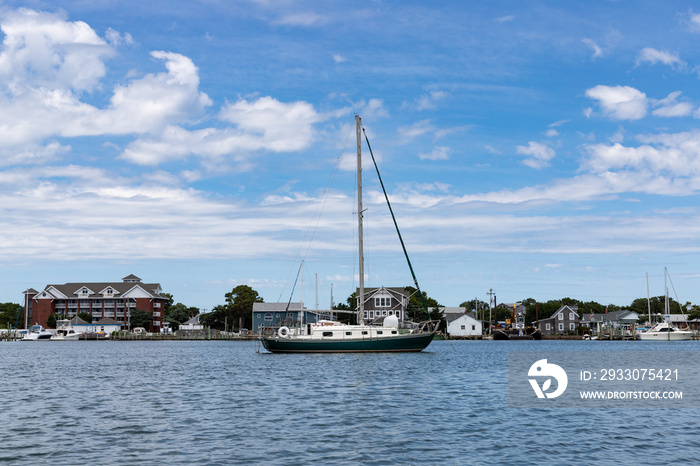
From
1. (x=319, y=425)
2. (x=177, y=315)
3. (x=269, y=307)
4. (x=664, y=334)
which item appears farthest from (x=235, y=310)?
(x=319, y=425)

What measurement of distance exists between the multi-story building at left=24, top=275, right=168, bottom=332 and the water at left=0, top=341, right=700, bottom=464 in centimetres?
13819

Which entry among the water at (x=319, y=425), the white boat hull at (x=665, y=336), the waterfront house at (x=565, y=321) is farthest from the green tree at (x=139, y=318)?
Answer: the water at (x=319, y=425)

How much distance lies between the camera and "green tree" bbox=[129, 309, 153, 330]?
167 meters

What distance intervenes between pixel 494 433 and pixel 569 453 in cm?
348

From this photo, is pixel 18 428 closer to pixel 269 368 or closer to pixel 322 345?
pixel 269 368

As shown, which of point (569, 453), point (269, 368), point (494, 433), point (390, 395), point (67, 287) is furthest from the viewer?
point (67, 287)

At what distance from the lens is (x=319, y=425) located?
23688 millimetres

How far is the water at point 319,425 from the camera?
61.4 feet

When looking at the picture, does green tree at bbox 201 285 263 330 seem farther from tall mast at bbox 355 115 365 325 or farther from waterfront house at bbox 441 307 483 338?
tall mast at bbox 355 115 365 325

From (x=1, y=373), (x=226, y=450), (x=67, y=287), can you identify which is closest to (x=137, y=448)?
(x=226, y=450)

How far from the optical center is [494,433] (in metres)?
22.2

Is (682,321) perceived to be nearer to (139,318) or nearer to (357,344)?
(139,318)

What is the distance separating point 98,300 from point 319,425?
167 metres

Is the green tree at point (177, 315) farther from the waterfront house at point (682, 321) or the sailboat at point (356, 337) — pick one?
the waterfront house at point (682, 321)
